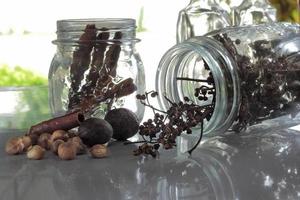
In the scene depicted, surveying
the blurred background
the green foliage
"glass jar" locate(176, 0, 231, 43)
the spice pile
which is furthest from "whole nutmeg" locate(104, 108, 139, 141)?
the green foliage

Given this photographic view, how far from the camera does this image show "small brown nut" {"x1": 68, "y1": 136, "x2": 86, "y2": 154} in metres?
0.68

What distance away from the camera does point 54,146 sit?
686 mm

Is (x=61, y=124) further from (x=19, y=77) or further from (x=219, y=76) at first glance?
(x=19, y=77)

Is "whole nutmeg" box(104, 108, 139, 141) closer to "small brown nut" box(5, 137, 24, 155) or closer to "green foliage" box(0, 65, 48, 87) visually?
"small brown nut" box(5, 137, 24, 155)

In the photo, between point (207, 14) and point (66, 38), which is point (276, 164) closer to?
point (66, 38)

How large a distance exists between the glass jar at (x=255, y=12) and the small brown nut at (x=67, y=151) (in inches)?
21.4

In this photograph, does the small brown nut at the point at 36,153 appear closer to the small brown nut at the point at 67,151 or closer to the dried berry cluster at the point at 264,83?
the small brown nut at the point at 67,151

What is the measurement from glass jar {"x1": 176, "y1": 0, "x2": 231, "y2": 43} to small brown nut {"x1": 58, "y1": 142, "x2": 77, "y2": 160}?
470 mm

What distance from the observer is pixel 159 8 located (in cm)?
183

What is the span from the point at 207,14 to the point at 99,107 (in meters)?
0.38

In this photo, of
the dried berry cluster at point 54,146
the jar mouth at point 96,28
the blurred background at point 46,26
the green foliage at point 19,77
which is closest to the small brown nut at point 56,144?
the dried berry cluster at point 54,146

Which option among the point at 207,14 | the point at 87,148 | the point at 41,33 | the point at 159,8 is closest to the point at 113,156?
the point at 87,148

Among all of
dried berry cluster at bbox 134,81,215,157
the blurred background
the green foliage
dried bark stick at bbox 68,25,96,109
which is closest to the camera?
dried berry cluster at bbox 134,81,215,157

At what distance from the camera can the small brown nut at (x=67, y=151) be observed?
66cm
